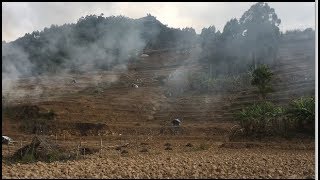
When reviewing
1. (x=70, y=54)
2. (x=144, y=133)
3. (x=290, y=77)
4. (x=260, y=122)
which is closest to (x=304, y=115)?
(x=260, y=122)

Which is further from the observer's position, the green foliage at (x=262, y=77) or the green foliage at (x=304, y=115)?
the green foliage at (x=262, y=77)

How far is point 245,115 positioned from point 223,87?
15.9 m

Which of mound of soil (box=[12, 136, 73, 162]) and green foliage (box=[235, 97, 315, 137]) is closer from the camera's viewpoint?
mound of soil (box=[12, 136, 73, 162])

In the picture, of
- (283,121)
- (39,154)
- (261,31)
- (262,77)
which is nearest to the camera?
(39,154)

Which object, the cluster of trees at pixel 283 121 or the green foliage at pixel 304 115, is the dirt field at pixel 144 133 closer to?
the cluster of trees at pixel 283 121

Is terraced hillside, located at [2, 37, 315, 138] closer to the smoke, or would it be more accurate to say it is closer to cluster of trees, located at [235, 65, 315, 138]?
the smoke

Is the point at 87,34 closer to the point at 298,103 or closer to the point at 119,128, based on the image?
the point at 119,128

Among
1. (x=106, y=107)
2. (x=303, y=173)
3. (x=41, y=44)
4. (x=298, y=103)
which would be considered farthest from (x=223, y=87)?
(x=303, y=173)

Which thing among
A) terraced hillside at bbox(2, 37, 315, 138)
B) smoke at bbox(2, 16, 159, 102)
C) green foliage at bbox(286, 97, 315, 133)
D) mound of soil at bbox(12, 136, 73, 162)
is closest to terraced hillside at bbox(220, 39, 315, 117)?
terraced hillside at bbox(2, 37, 315, 138)

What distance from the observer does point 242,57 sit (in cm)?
3581

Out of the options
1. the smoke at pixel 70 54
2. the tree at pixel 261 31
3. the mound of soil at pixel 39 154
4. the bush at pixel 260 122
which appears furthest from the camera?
the tree at pixel 261 31

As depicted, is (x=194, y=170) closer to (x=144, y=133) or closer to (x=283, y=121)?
(x=283, y=121)

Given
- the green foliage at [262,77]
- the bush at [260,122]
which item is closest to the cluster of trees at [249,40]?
the green foliage at [262,77]

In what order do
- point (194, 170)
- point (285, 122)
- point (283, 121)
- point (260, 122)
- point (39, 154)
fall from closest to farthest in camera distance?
point (194, 170) → point (39, 154) → point (285, 122) → point (283, 121) → point (260, 122)
